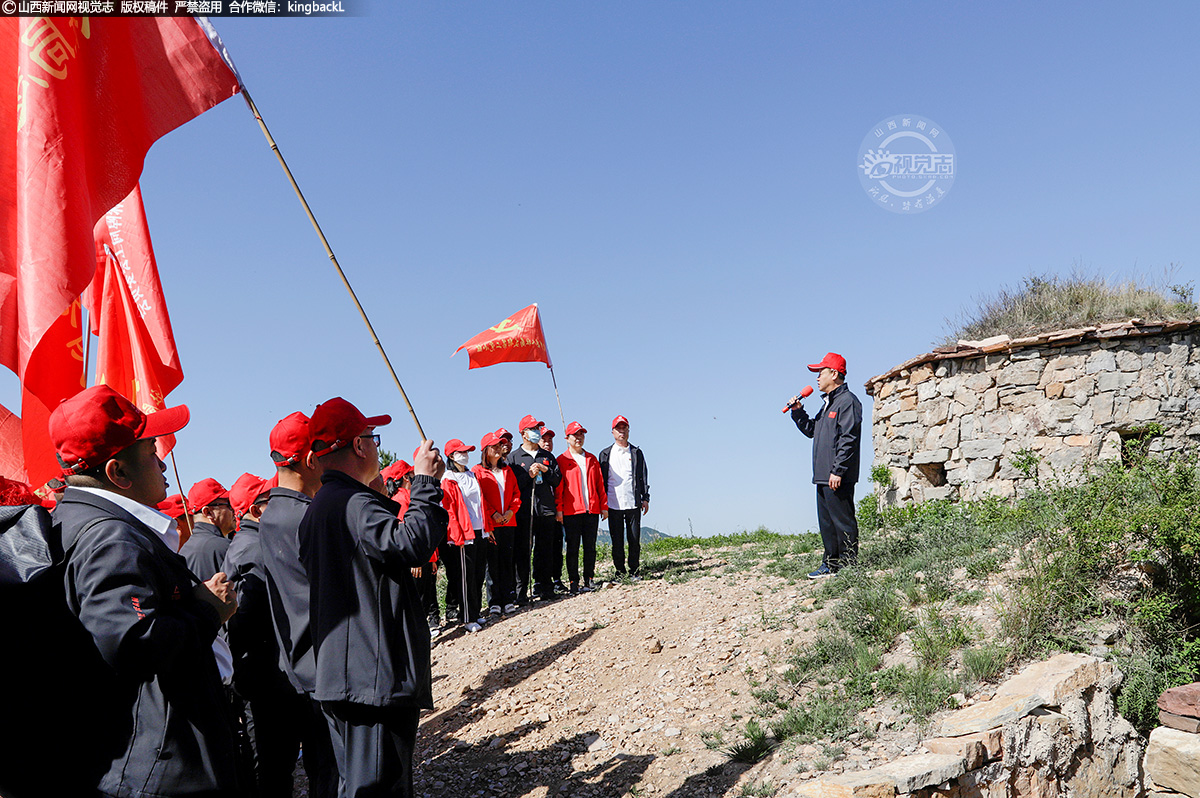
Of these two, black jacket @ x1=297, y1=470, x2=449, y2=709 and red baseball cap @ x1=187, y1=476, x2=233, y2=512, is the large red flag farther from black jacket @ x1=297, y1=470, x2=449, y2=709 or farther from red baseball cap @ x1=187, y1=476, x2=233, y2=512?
black jacket @ x1=297, y1=470, x2=449, y2=709

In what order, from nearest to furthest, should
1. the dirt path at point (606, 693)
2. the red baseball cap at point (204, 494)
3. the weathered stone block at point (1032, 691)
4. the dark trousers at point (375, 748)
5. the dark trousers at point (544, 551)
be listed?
1. the dark trousers at point (375, 748)
2. the weathered stone block at point (1032, 691)
3. the red baseball cap at point (204, 494)
4. the dirt path at point (606, 693)
5. the dark trousers at point (544, 551)

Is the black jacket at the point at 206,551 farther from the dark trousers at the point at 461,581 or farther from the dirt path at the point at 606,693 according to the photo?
the dark trousers at the point at 461,581

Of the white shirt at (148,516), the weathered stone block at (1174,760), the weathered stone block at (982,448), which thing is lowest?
the weathered stone block at (1174,760)

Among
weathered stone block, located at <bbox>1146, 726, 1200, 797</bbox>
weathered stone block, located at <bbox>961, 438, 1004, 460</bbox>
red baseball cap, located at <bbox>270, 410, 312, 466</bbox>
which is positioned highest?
red baseball cap, located at <bbox>270, 410, 312, 466</bbox>

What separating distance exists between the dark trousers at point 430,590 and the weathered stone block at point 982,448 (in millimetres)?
7426

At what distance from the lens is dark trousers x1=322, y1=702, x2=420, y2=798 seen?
3.03 metres

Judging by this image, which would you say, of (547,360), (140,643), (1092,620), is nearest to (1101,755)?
(1092,620)

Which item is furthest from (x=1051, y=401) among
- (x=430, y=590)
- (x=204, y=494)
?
(x=204, y=494)

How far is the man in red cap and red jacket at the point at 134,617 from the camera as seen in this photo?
2.28 metres

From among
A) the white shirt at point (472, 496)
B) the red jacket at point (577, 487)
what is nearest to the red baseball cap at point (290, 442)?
the white shirt at point (472, 496)

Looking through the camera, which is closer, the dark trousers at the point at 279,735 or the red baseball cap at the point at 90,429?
the red baseball cap at the point at 90,429

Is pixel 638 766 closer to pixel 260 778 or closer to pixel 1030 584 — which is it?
pixel 260 778

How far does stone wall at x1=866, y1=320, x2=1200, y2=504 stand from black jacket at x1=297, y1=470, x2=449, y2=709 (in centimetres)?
948

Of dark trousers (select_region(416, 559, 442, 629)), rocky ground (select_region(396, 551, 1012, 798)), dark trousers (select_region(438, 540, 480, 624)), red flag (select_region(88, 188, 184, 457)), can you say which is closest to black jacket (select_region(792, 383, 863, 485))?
rocky ground (select_region(396, 551, 1012, 798))
